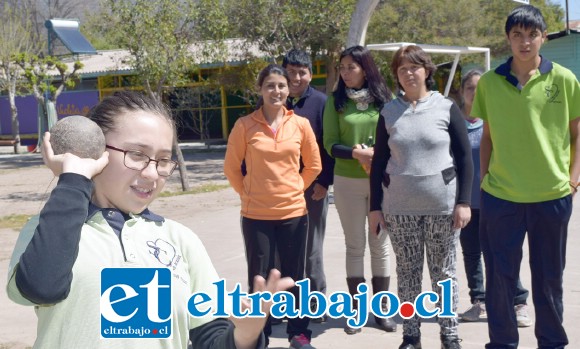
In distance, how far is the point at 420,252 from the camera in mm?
4883

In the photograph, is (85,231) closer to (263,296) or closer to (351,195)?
(263,296)

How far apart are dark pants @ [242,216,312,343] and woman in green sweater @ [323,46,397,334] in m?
0.50

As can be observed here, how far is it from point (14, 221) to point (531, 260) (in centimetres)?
923

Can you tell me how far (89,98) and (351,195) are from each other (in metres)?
30.6

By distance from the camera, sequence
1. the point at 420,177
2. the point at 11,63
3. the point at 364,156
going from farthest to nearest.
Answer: the point at 11,63 < the point at 364,156 < the point at 420,177

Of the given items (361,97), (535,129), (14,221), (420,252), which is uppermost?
(361,97)

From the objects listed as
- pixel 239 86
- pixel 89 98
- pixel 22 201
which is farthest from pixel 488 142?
pixel 89 98

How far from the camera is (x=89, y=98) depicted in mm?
34344

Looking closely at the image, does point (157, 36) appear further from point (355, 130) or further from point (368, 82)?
point (355, 130)

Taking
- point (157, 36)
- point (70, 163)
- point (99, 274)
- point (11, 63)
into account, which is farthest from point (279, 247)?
point (11, 63)

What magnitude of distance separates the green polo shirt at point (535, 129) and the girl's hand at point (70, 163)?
9.82 feet

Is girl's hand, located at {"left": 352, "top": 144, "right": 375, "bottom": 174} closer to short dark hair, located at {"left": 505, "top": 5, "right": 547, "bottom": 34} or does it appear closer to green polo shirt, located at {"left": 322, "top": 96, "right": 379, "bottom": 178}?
green polo shirt, located at {"left": 322, "top": 96, "right": 379, "bottom": 178}

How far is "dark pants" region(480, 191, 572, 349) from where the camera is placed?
4383 millimetres

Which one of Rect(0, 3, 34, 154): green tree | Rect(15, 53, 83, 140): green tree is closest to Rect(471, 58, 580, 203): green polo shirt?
Rect(15, 53, 83, 140): green tree
